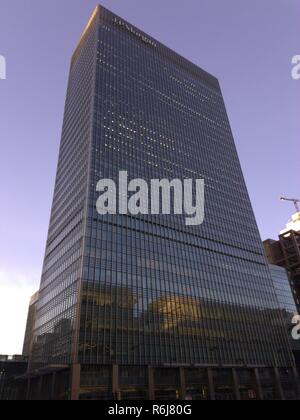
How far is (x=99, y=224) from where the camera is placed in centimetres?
7662

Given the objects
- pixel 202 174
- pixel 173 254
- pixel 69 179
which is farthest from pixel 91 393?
pixel 202 174

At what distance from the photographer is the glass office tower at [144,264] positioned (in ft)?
215

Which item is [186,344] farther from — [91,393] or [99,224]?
[99,224]

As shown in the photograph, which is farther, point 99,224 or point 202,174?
point 202,174

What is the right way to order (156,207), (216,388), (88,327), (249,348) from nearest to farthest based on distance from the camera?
(88,327) < (216,388) < (249,348) < (156,207)

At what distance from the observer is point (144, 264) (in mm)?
78750

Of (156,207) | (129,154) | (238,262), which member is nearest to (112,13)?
(129,154)

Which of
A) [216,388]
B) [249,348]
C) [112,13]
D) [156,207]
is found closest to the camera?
[216,388]

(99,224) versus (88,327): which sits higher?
(99,224)

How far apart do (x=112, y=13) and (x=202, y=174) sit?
7287cm

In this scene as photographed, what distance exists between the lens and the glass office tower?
65625 mm

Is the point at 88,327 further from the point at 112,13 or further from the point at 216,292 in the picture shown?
the point at 112,13

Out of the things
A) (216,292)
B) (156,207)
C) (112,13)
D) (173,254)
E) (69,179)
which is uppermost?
(112,13)

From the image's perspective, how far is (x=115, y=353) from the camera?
63344mm
